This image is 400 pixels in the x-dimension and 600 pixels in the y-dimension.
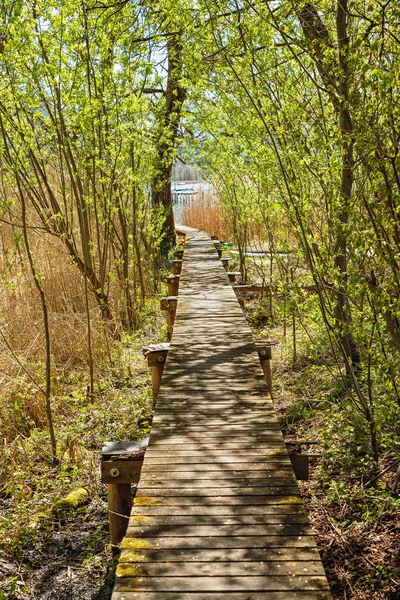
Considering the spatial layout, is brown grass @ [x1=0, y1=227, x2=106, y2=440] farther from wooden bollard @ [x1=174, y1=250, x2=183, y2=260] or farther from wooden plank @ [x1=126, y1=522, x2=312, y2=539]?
wooden bollard @ [x1=174, y1=250, x2=183, y2=260]

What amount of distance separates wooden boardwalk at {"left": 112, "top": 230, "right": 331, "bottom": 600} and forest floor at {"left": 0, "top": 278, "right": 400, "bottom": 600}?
0.59 m

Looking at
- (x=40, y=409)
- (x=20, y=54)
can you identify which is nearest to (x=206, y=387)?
(x=40, y=409)

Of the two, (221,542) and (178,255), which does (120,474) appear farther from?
(178,255)

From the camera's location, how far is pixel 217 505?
8.65 ft

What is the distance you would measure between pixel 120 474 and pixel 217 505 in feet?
2.22

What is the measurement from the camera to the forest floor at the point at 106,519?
10.7ft

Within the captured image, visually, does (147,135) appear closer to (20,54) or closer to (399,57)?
(20,54)

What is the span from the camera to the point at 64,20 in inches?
→ 215

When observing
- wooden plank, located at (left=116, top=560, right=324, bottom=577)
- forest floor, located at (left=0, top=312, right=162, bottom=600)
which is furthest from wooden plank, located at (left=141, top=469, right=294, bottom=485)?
forest floor, located at (left=0, top=312, right=162, bottom=600)

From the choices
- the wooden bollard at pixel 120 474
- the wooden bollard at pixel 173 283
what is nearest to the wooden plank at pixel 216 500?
the wooden bollard at pixel 120 474

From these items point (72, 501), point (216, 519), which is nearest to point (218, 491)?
point (216, 519)

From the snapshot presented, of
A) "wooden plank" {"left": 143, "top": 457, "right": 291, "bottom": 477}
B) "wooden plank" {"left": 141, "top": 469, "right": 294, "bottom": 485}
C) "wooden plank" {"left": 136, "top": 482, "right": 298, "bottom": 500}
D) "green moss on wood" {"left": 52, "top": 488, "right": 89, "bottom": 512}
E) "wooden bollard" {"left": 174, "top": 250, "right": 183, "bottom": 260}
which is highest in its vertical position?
"wooden bollard" {"left": 174, "top": 250, "right": 183, "bottom": 260}

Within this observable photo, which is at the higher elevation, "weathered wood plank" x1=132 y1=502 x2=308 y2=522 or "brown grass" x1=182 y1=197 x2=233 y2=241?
"brown grass" x1=182 y1=197 x2=233 y2=241

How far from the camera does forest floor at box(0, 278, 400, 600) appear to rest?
10.7 ft
